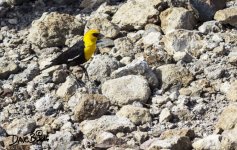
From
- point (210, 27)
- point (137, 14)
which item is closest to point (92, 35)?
point (137, 14)

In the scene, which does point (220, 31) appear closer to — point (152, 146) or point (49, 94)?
point (49, 94)

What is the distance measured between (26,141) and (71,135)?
0.54 metres

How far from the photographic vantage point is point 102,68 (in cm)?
864

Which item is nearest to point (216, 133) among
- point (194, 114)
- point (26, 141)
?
point (194, 114)

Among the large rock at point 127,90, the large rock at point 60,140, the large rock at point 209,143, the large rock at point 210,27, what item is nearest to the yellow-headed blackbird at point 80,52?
the large rock at point 127,90

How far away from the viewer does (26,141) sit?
7.37m

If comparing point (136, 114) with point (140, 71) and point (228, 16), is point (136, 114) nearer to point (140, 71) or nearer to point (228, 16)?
point (140, 71)

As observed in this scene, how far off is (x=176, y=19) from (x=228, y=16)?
0.81 m

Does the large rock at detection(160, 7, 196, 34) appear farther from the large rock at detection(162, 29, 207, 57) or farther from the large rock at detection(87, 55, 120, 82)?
the large rock at detection(87, 55, 120, 82)

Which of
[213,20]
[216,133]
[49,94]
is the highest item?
[213,20]

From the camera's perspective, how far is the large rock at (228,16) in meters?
9.62

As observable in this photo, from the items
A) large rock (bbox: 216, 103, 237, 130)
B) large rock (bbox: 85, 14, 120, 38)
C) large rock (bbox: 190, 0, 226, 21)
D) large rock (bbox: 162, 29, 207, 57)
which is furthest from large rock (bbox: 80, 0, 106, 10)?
large rock (bbox: 216, 103, 237, 130)

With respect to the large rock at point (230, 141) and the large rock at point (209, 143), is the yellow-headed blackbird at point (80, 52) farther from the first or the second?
the large rock at point (230, 141)

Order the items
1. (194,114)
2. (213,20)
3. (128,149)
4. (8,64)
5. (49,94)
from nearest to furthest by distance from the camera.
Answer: (128,149), (194,114), (49,94), (8,64), (213,20)
